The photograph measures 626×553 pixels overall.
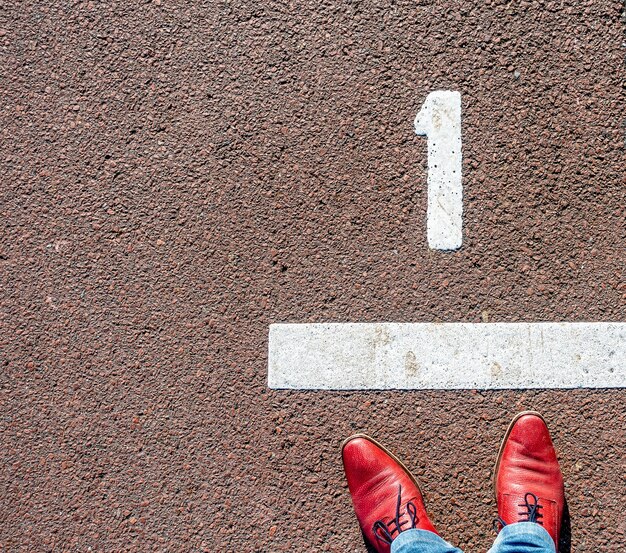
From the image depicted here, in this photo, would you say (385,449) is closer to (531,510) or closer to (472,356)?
(472,356)

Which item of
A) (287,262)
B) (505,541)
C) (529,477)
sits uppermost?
(287,262)

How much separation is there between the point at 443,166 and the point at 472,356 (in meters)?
0.85

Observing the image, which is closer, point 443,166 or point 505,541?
point 505,541

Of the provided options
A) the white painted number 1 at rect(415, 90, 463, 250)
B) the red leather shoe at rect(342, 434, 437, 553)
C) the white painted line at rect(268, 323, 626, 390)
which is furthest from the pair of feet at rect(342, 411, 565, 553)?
the white painted number 1 at rect(415, 90, 463, 250)

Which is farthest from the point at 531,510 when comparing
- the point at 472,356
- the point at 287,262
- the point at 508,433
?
the point at 287,262

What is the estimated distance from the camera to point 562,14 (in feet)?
7.82

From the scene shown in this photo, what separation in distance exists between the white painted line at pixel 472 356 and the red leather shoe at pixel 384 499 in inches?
12.0

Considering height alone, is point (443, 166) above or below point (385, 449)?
above

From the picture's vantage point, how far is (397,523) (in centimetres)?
235

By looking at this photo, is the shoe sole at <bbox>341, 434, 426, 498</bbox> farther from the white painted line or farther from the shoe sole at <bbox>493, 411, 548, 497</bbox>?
the shoe sole at <bbox>493, 411, 548, 497</bbox>

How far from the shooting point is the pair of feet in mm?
2305

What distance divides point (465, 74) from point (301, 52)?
741 millimetres

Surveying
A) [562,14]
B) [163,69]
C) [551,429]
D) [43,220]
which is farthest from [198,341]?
[562,14]

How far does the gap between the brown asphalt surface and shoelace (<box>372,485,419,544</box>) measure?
10 cm
